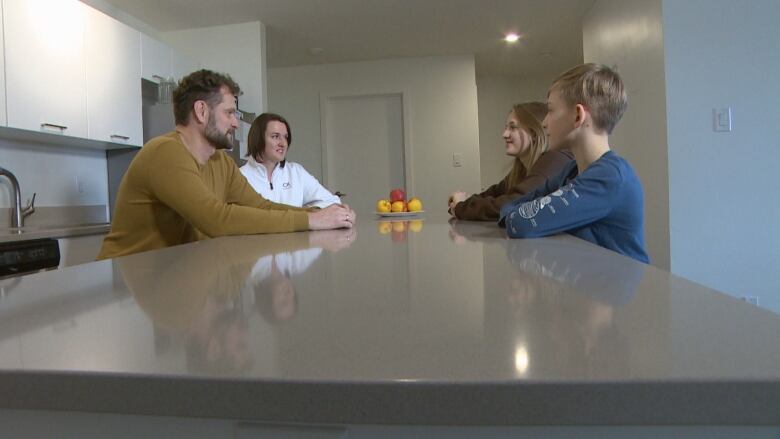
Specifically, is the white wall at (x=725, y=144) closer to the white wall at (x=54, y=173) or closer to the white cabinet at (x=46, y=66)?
the white cabinet at (x=46, y=66)

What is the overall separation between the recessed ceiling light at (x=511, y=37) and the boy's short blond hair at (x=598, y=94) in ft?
11.5

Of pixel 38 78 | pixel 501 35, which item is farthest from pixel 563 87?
pixel 501 35

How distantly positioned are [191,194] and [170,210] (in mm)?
224

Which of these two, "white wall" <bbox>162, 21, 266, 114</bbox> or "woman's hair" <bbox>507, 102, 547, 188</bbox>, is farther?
"white wall" <bbox>162, 21, 266, 114</bbox>

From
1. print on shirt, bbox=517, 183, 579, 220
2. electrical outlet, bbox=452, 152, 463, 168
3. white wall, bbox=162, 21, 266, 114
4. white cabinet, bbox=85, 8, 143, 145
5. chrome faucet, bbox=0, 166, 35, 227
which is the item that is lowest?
print on shirt, bbox=517, 183, 579, 220

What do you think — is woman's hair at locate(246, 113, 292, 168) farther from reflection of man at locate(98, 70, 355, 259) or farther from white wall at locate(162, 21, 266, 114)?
white wall at locate(162, 21, 266, 114)

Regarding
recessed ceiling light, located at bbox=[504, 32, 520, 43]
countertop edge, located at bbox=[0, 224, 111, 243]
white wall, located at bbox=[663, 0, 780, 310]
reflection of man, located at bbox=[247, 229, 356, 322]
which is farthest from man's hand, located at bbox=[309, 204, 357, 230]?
recessed ceiling light, located at bbox=[504, 32, 520, 43]

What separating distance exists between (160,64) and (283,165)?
133cm

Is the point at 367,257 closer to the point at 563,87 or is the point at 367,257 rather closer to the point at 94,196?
the point at 563,87

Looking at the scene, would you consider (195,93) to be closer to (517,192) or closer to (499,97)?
(517,192)

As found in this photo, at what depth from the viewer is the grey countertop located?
0.78 ft

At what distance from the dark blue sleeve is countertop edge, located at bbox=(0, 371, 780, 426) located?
80 centimetres

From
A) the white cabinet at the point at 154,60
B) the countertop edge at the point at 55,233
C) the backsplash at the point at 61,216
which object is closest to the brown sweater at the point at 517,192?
the countertop edge at the point at 55,233

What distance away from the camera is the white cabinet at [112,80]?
8.86 ft
